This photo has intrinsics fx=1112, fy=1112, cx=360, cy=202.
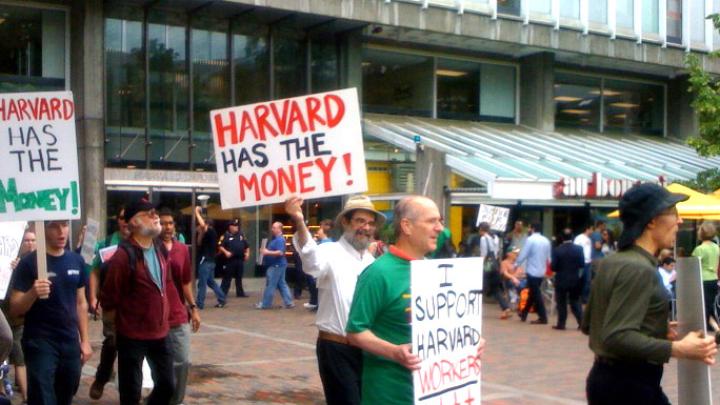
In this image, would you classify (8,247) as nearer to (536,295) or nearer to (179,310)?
(179,310)

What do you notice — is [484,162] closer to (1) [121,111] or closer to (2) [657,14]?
(1) [121,111]

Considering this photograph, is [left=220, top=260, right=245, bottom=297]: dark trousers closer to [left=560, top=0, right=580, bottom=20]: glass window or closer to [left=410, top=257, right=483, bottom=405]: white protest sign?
[left=560, top=0, right=580, bottom=20]: glass window

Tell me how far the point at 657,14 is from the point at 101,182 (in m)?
17.3

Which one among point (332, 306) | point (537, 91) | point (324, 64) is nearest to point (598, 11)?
point (537, 91)

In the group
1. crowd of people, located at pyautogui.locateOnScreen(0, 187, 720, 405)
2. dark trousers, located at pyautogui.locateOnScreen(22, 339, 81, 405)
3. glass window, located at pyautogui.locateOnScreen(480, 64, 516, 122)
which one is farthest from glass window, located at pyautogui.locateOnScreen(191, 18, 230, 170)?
dark trousers, located at pyautogui.locateOnScreen(22, 339, 81, 405)

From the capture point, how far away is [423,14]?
26.6 metres

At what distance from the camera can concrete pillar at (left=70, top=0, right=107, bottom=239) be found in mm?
22859

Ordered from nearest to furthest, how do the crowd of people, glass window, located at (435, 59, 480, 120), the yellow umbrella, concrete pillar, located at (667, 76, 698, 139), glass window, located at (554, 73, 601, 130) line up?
the crowd of people → the yellow umbrella → glass window, located at (435, 59, 480, 120) → glass window, located at (554, 73, 601, 130) → concrete pillar, located at (667, 76, 698, 139)

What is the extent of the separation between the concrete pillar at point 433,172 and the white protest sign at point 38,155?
16907 millimetres

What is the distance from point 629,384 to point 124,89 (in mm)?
20399

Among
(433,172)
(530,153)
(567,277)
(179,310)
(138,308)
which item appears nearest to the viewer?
(138,308)

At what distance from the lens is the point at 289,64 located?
1051 inches

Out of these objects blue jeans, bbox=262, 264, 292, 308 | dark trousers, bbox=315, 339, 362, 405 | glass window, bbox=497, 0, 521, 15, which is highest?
glass window, bbox=497, 0, 521, 15

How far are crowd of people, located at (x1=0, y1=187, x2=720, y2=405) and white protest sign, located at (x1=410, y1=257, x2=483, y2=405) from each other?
0.09m
